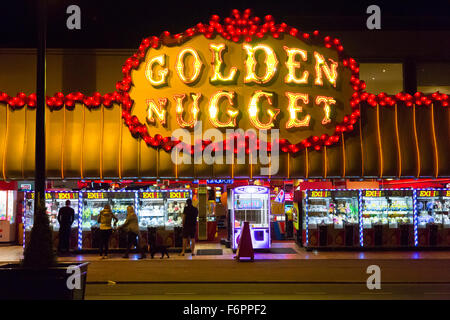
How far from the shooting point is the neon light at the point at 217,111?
54.9ft

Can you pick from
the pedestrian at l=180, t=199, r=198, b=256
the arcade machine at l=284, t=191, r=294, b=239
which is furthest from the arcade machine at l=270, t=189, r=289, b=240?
the pedestrian at l=180, t=199, r=198, b=256

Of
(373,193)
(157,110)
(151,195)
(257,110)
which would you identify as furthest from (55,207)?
(373,193)

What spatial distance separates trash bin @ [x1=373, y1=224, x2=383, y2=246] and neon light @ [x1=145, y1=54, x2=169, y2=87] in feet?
30.2

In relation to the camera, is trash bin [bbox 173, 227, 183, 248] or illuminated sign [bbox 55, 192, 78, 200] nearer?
trash bin [bbox 173, 227, 183, 248]

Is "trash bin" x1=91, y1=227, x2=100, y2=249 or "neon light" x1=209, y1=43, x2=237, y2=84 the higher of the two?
"neon light" x1=209, y1=43, x2=237, y2=84

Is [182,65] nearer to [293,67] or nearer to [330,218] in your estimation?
[293,67]

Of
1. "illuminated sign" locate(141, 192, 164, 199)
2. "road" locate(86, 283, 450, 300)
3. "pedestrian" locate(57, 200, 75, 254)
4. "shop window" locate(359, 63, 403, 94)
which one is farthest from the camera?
"shop window" locate(359, 63, 403, 94)

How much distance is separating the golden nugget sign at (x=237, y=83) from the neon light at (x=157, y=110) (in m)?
0.03

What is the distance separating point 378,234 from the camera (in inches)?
723

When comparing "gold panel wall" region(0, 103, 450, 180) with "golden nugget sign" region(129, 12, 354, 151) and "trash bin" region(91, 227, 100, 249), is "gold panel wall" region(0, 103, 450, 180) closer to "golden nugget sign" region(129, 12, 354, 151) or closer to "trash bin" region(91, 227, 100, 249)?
"golden nugget sign" region(129, 12, 354, 151)

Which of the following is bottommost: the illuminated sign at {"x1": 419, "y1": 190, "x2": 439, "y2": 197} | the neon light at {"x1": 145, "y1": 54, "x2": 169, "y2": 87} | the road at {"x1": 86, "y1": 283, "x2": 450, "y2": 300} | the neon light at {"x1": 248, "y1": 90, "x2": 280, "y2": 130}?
the road at {"x1": 86, "y1": 283, "x2": 450, "y2": 300}

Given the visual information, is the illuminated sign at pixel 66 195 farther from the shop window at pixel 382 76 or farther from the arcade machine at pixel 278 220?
the shop window at pixel 382 76

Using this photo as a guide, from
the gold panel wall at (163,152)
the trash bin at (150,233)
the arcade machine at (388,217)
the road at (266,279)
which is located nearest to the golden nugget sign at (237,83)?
the gold panel wall at (163,152)

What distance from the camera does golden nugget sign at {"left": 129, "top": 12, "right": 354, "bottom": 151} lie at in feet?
55.4
